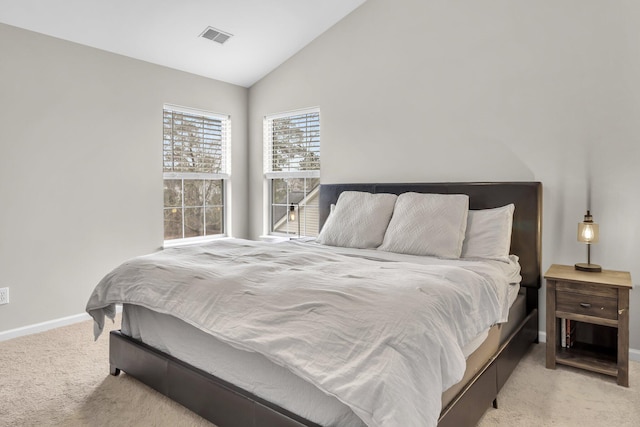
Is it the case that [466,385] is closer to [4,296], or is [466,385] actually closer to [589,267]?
[589,267]

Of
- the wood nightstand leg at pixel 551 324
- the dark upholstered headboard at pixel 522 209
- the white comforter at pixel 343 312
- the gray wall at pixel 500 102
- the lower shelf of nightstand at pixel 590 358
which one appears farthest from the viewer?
the dark upholstered headboard at pixel 522 209

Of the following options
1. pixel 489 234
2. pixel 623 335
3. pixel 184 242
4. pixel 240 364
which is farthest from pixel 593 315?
pixel 184 242

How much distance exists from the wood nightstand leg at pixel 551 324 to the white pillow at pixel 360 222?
1163 mm

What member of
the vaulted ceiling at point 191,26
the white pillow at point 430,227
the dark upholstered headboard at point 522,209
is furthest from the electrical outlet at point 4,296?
the dark upholstered headboard at point 522,209

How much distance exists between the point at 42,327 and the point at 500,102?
157 inches

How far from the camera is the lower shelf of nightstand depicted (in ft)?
7.85

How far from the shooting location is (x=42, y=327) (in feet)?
10.5

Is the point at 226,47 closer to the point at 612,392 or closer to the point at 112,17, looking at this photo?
the point at 112,17

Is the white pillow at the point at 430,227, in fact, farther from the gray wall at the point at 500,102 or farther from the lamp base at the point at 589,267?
the lamp base at the point at 589,267

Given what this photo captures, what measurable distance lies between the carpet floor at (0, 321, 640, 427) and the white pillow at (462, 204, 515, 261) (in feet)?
2.42

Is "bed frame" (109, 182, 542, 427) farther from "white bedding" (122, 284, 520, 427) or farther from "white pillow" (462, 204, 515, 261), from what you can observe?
"white pillow" (462, 204, 515, 261)

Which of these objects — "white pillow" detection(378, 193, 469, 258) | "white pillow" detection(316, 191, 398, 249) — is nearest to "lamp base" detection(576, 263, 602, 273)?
"white pillow" detection(378, 193, 469, 258)

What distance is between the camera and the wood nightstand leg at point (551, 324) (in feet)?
8.23

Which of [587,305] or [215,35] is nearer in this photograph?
[587,305]
